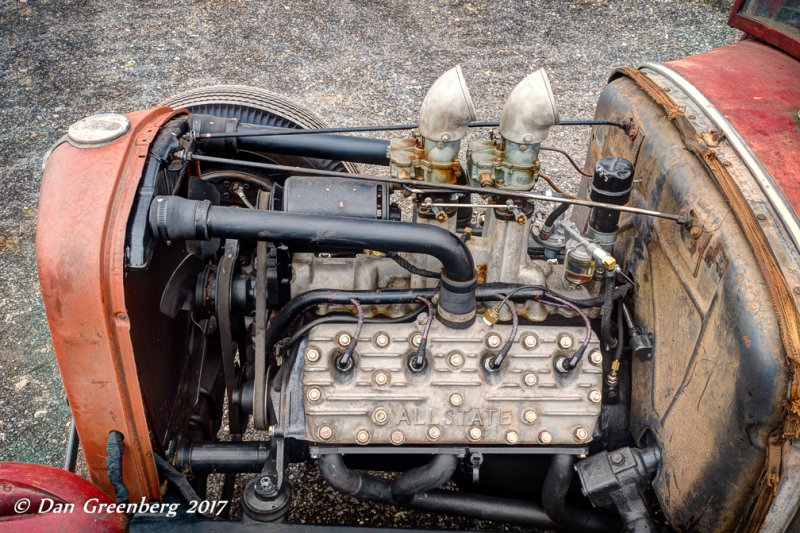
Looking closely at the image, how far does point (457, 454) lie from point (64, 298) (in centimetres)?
110

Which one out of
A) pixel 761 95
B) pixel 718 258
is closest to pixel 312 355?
pixel 718 258

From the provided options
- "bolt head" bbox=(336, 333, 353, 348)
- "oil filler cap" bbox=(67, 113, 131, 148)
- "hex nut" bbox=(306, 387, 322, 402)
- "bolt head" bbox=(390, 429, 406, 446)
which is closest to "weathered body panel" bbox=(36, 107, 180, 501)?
"oil filler cap" bbox=(67, 113, 131, 148)

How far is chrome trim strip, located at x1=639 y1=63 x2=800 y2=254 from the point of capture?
1517 millimetres

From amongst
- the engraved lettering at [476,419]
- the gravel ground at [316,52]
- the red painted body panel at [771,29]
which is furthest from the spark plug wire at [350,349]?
the gravel ground at [316,52]

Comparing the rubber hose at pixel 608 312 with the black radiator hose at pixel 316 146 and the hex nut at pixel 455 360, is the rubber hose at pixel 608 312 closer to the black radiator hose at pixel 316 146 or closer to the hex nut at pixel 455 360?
the hex nut at pixel 455 360

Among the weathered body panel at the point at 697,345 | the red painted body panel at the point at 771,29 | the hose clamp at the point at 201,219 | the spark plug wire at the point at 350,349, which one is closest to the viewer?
the weathered body panel at the point at 697,345

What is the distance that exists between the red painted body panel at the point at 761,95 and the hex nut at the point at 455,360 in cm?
89

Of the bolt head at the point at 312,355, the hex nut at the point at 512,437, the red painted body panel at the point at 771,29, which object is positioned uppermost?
the red painted body panel at the point at 771,29

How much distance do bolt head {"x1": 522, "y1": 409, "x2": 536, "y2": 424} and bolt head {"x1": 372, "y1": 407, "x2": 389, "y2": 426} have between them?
0.38 meters

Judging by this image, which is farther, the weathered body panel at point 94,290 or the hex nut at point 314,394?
the hex nut at point 314,394

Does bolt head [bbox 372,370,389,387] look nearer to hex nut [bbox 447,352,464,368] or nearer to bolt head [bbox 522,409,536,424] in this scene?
hex nut [bbox 447,352,464,368]

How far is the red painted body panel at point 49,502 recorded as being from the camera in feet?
5.19

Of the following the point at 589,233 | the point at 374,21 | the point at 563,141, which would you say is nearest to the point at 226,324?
the point at 589,233

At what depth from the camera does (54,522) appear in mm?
1590
